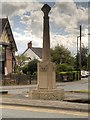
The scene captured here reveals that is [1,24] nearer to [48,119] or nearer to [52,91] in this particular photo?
[52,91]

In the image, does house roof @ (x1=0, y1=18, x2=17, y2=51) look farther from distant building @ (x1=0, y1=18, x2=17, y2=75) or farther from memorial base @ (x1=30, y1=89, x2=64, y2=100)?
memorial base @ (x1=30, y1=89, x2=64, y2=100)

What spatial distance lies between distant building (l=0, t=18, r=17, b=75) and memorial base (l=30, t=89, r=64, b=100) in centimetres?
3360

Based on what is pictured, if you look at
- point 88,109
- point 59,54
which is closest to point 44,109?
point 88,109

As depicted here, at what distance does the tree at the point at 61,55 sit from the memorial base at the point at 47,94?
53.5 meters

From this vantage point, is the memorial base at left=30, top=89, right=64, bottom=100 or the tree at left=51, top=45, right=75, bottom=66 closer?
the memorial base at left=30, top=89, right=64, bottom=100

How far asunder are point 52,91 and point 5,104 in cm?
350

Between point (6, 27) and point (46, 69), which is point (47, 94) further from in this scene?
point (6, 27)

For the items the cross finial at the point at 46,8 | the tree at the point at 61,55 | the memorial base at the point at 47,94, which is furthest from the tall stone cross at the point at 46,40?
the tree at the point at 61,55

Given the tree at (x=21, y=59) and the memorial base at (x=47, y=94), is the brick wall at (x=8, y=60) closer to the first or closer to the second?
the tree at (x=21, y=59)

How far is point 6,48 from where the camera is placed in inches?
2154

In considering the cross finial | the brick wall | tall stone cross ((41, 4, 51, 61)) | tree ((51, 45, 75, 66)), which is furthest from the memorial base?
tree ((51, 45, 75, 66))

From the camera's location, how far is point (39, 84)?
19203 millimetres

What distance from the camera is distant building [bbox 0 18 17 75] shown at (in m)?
53.2

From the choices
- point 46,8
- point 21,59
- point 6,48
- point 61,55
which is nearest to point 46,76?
point 46,8
